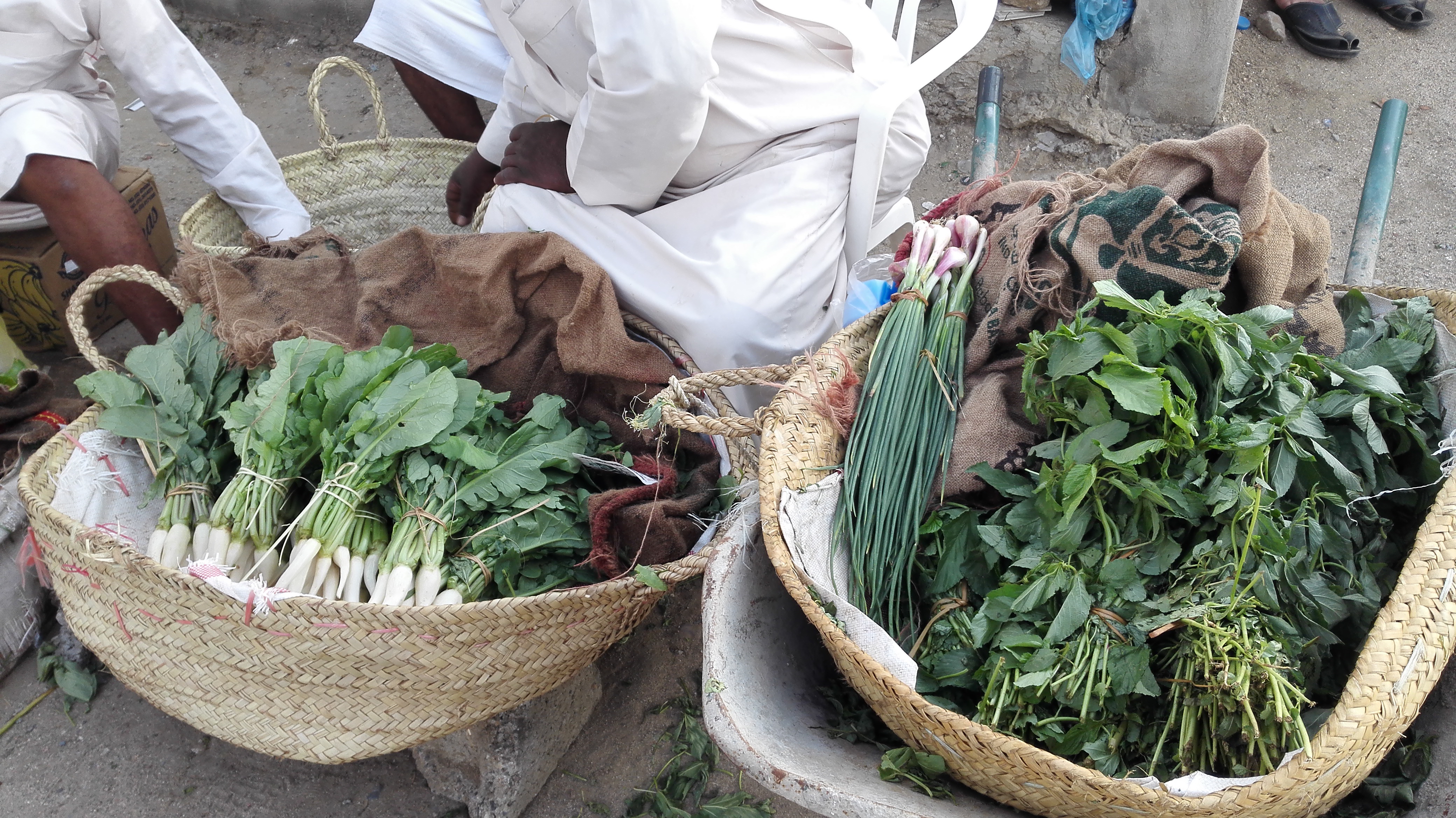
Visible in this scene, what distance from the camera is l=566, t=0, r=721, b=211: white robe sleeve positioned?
193 centimetres

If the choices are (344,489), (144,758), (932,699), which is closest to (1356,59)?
(932,699)

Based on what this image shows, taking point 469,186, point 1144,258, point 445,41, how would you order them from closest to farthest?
point 1144,258, point 469,186, point 445,41

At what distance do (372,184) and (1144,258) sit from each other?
103 inches

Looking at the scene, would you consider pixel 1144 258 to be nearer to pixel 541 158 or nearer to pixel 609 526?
pixel 609 526

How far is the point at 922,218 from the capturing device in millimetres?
2336

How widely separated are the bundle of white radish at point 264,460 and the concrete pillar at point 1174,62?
10.7 feet

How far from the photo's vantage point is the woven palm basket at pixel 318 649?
1.64 metres

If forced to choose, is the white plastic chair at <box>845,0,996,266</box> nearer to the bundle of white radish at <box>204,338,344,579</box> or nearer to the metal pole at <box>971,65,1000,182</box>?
the metal pole at <box>971,65,1000,182</box>

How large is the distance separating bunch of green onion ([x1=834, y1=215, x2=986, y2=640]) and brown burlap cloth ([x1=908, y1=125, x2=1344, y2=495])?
0.05 metres

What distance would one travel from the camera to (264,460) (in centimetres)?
188

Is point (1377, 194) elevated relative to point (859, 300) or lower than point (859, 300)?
elevated

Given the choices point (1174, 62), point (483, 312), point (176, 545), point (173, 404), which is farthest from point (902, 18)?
point (176, 545)

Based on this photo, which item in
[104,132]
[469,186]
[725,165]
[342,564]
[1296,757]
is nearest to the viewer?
[1296,757]

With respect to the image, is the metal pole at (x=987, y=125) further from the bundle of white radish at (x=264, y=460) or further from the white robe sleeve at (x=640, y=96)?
the bundle of white radish at (x=264, y=460)
